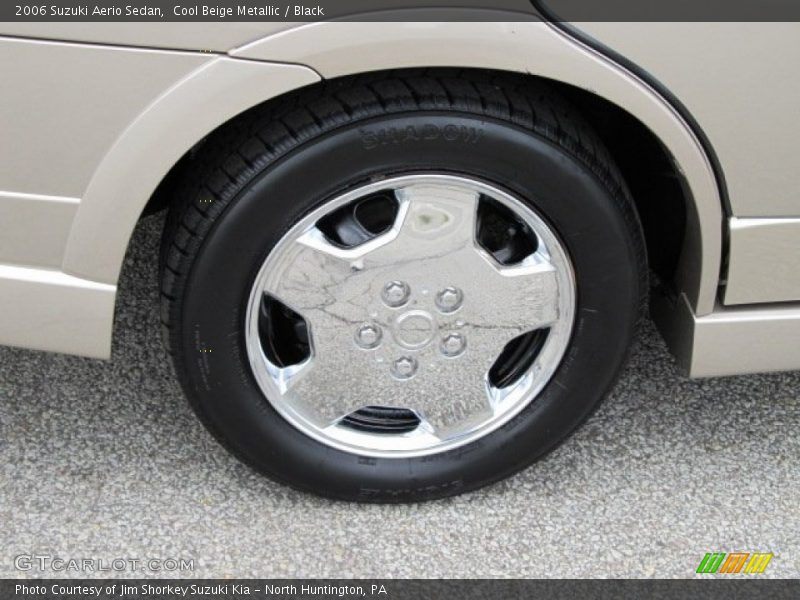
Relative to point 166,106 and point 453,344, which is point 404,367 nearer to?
point 453,344

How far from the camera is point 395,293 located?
225 centimetres

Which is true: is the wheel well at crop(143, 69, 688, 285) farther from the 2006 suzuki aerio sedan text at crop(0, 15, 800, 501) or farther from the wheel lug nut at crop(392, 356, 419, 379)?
the wheel lug nut at crop(392, 356, 419, 379)

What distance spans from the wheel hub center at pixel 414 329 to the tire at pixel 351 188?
11.8 inches

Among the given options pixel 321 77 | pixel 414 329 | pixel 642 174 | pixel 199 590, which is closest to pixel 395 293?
pixel 414 329

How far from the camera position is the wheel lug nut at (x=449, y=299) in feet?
7.45

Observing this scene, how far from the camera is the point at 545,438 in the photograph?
2.48m

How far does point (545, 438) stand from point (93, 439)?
3.48 ft

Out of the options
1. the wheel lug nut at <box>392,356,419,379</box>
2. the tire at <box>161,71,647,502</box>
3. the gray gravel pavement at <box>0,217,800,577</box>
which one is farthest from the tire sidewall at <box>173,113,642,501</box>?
the wheel lug nut at <box>392,356,419,379</box>

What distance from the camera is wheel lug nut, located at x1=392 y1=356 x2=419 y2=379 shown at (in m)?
2.35

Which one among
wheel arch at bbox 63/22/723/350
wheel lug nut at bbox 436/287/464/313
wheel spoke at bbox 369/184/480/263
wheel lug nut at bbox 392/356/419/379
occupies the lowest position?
wheel lug nut at bbox 392/356/419/379

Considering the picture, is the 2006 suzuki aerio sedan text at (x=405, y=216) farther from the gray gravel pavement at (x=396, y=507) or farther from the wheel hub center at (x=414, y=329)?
the gray gravel pavement at (x=396, y=507)

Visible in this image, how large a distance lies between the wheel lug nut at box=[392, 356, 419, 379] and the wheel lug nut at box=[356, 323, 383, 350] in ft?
0.22
